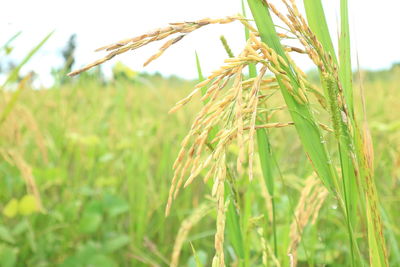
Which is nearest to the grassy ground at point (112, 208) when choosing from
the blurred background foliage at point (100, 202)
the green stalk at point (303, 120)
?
the blurred background foliage at point (100, 202)

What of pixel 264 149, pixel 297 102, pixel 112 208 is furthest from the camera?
pixel 112 208

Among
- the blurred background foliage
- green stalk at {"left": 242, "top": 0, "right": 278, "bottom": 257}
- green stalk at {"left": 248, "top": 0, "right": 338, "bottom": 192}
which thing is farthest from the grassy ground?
green stalk at {"left": 248, "top": 0, "right": 338, "bottom": 192}

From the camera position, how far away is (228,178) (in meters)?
0.85

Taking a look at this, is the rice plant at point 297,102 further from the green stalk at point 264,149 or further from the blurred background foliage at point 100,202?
the blurred background foliage at point 100,202

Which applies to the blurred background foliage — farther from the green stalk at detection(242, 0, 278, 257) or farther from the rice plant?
the rice plant

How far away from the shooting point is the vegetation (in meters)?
0.64

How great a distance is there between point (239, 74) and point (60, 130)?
215cm

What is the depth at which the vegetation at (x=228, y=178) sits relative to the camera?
2.08 ft

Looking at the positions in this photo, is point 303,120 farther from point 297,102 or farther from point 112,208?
point 112,208

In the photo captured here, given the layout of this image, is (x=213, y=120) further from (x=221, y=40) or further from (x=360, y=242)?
(x=360, y=242)

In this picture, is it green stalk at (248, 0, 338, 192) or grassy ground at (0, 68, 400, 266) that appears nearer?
green stalk at (248, 0, 338, 192)

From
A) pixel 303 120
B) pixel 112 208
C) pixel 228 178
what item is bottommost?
pixel 112 208

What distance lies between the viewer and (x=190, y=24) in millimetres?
598

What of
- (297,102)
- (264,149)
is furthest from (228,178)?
(297,102)
